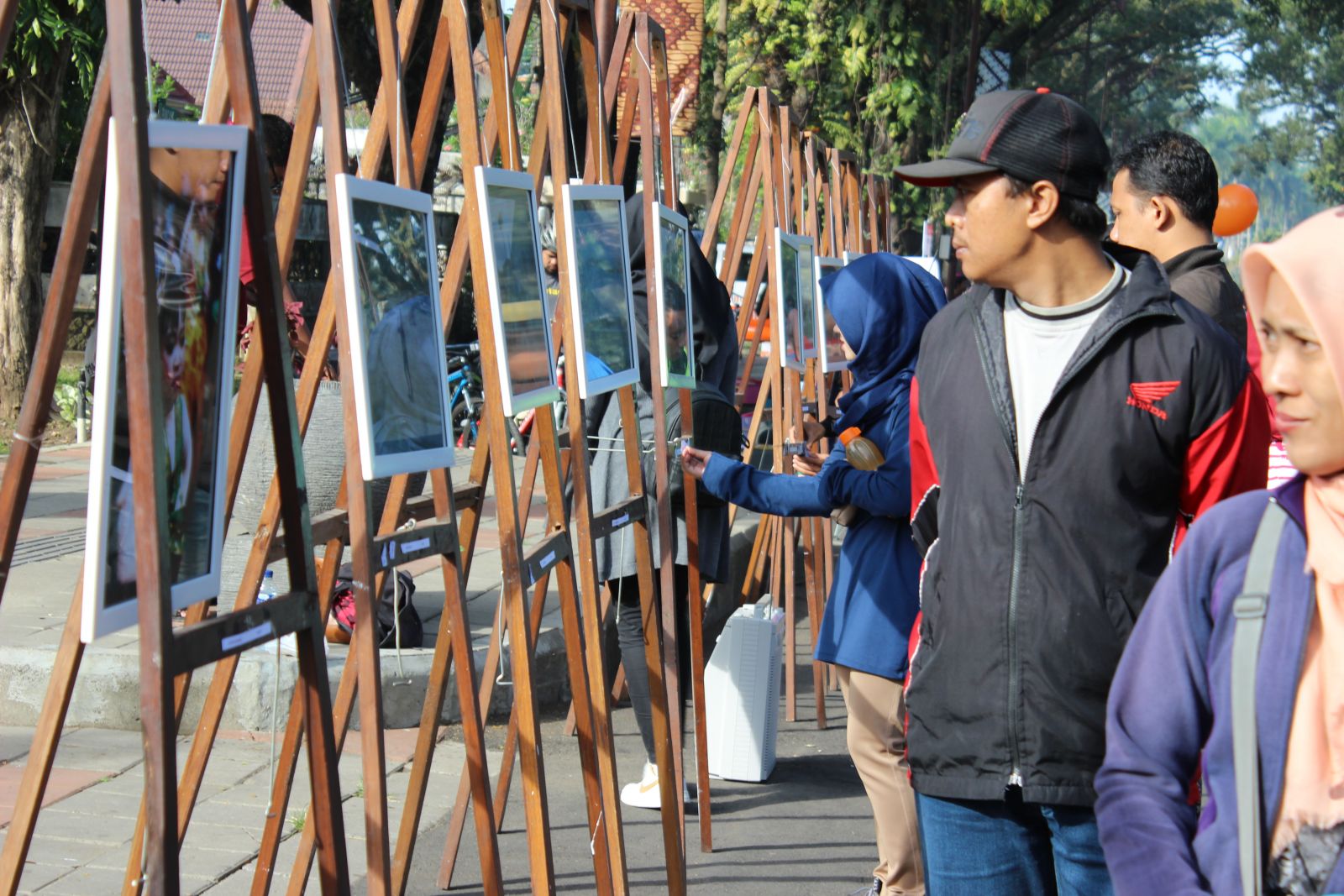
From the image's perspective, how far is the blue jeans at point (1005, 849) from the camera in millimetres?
2455

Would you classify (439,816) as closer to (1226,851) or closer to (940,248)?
(1226,851)

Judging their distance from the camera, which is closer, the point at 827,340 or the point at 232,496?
the point at 232,496

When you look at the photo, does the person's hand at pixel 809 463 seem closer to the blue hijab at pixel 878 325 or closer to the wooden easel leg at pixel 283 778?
the blue hijab at pixel 878 325

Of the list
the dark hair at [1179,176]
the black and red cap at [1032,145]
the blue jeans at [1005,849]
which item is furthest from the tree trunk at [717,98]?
the blue jeans at [1005,849]

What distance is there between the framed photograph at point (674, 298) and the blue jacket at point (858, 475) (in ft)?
1.27

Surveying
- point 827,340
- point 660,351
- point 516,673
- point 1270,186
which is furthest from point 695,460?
point 1270,186

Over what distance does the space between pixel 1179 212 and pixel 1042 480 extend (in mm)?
2124

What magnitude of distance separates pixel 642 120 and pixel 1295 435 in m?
2.82

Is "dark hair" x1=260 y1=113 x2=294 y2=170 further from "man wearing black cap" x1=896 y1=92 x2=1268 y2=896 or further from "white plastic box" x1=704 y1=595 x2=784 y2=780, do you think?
"white plastic box" x1=704 y1=595 x2=784 y2=780

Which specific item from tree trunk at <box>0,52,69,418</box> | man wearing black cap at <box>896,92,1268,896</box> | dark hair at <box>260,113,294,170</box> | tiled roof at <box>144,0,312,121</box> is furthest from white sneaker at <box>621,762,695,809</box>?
tiled roof at <box>144,0,312,121</box>

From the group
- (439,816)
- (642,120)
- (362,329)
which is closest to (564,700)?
(439,816)

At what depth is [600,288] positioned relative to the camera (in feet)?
12.4

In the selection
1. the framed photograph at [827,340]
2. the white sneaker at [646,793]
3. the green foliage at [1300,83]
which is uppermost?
the green foliage at [1300,83]

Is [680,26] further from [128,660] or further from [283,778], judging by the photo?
[283,778]
